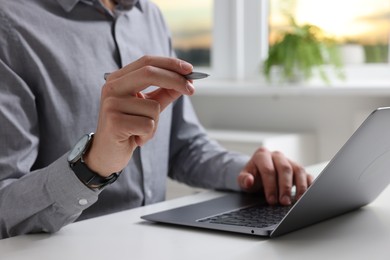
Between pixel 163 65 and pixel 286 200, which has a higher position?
pixel 163 65

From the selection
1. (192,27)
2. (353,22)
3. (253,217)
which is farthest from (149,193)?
(192,27)

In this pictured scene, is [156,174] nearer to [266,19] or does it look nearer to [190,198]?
[190,198]

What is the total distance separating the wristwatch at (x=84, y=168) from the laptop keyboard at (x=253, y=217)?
173 millimetres

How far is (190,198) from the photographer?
1340 mm

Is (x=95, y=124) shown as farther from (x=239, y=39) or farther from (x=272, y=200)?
(x=239, y=39)

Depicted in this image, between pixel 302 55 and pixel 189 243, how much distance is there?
6.09ft

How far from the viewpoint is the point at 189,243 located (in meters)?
0.98

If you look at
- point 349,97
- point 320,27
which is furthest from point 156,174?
point 320,27

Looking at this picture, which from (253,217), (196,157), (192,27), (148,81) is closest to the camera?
(148,81)

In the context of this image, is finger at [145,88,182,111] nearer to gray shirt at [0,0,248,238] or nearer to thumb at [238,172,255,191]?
gray shirt at [0,0,248,238]

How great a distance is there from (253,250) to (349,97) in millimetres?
1825

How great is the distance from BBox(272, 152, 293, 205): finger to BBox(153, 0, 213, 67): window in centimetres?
202

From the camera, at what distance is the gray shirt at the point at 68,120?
1069 millimetres

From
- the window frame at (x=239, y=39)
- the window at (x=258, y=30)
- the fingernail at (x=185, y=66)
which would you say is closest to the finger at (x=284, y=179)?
the fingernail at (x=185, y=66)
